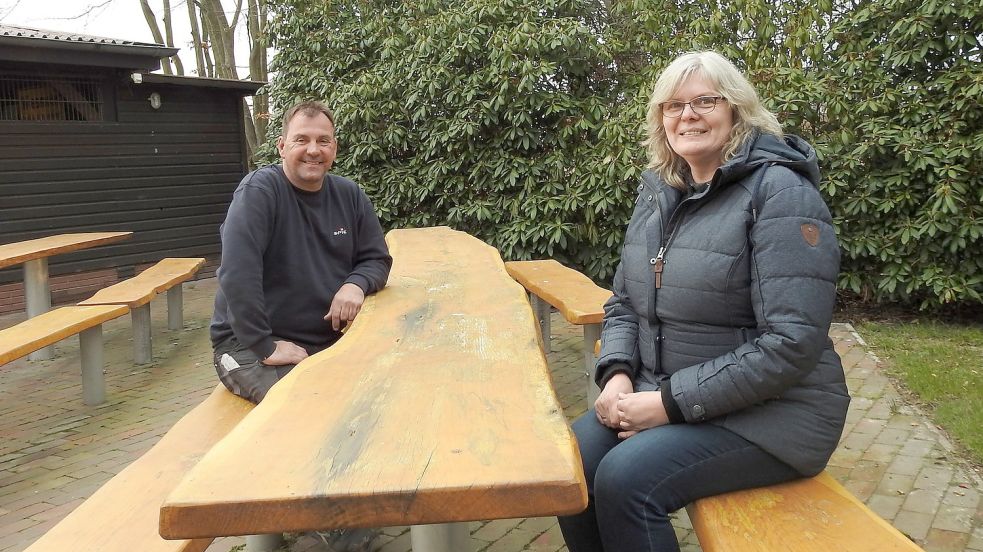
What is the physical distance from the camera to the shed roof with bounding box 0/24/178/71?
8078 millimetres

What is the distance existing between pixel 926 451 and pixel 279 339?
9.97 feet

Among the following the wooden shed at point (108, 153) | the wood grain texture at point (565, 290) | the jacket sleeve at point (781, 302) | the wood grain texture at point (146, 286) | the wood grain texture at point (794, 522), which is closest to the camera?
the wood grain texture at point (794, 522)

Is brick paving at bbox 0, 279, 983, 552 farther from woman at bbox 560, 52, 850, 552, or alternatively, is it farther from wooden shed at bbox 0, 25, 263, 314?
wooden shed at bbox 0, 25, 263, 314

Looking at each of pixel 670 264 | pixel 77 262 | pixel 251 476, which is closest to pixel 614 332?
pixel 670 264

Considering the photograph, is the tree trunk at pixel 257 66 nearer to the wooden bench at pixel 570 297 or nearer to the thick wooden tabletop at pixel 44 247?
the thick wooden tabletop at pixel 44 247

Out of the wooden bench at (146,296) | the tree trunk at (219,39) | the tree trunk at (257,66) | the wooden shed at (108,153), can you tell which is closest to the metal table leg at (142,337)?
the wooden bench at (146,296)

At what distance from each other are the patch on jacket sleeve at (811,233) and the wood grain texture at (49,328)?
11.9 ft

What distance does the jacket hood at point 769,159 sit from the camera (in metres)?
2.10

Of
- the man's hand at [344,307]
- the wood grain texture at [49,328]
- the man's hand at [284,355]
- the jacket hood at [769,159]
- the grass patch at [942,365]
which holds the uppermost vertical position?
the jacket hood at [769,159]

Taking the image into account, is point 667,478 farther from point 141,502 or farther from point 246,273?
point 246,273

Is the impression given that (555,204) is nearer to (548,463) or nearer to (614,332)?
(614,332)

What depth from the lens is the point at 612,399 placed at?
2.31 meters

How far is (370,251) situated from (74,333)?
7.47 ft

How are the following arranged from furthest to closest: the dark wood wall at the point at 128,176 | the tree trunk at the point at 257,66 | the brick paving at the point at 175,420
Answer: the tree trunk at the point at 257,66, the dark wood wall at the point at 128,176, the brick paving at the point at 175,420
